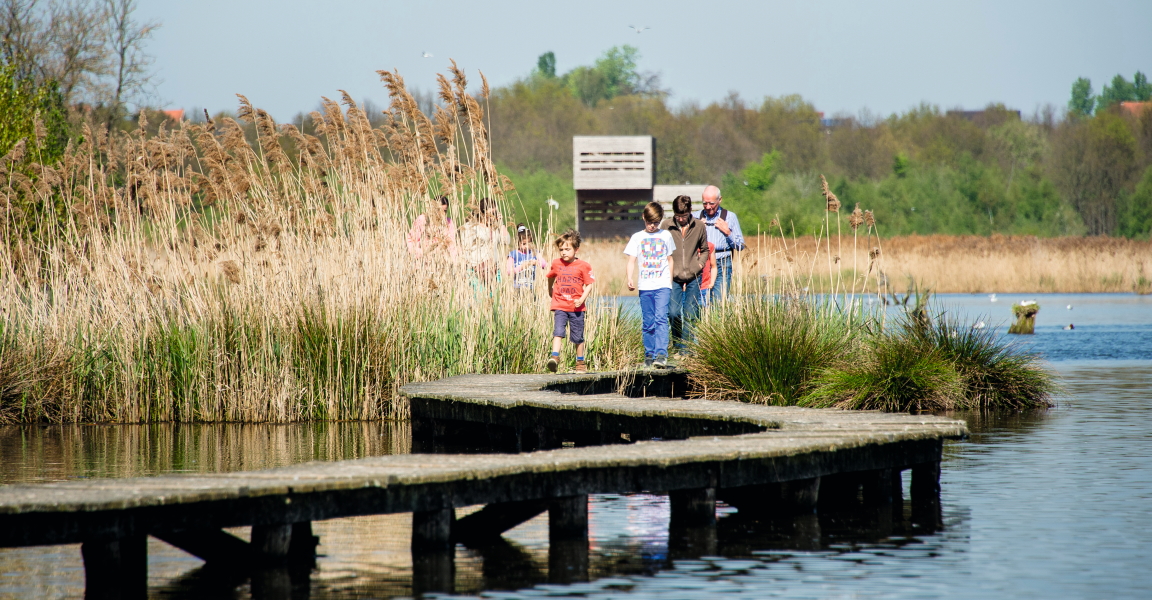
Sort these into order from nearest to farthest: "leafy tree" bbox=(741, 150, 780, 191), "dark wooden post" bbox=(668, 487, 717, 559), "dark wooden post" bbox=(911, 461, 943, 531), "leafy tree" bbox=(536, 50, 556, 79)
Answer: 1. "dark wooden post" bbox=(668, 487, 717, 559)
2. "dark wooden post" bbox=(911, 461, 943, 531)
3. "leafy tree" bbox=(741, 150, 780, 191)
4. "leafy tree" bbox=(536, 50, 556, 79)

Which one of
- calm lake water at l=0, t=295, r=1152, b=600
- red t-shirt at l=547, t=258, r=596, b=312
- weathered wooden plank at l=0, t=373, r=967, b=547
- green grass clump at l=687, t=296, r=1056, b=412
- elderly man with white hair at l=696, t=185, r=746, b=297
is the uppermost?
elderly man with white hair at l=696, t=185, r=746, b=297

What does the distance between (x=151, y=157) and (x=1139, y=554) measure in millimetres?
8981

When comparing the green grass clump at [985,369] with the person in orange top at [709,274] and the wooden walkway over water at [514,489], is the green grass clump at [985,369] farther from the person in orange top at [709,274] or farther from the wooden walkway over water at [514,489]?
the wooden walkway over water at [514,489]

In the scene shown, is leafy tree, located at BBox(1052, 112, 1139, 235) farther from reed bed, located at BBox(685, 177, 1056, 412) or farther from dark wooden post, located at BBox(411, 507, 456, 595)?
dark wooden post, located at BBox(411, 507, 456, 595)

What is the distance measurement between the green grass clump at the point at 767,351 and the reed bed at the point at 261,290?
215 centimetres

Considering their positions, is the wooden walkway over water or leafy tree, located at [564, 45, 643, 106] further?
leafy tree, located at [564, 45, 643, 106]

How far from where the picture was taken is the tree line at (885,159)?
59062 mm

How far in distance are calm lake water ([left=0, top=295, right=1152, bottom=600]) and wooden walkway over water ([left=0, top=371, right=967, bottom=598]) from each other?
0.53ft

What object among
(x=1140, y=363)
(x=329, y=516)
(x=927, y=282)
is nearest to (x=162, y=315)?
(x=329, y=516)

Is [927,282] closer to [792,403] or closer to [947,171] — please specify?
[792,403]

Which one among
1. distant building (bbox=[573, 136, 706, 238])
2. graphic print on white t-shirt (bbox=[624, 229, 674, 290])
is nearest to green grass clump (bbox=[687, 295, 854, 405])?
graphic print on white t-shirt (bbox=[624, 229, 674, 290])

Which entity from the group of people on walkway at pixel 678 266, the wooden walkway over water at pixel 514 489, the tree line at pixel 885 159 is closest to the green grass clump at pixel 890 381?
the group of people on walkway at pixel 678 266

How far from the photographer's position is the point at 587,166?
34.9m

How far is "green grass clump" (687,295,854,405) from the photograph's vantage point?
1114 cm
